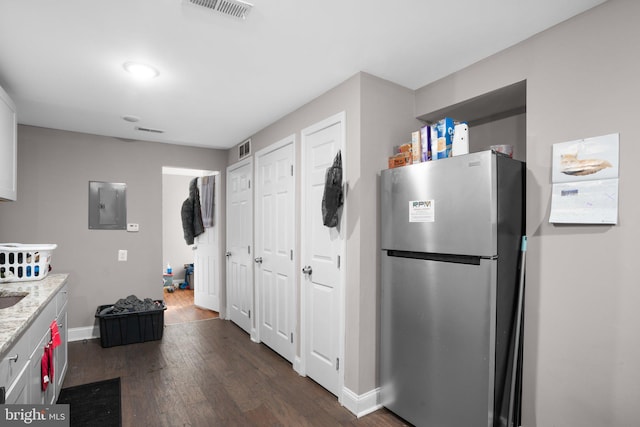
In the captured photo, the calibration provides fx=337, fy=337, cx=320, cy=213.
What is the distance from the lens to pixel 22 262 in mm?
2639

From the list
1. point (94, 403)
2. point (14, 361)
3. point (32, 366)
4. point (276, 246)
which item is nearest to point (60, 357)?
point (94, 403)

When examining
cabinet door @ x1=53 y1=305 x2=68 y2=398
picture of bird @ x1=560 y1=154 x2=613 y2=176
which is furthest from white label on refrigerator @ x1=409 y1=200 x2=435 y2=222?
cabinet door @ x1=53 y1=305 x2=68 y2=398

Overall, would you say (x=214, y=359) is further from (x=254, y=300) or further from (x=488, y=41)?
(x=488, y=41)

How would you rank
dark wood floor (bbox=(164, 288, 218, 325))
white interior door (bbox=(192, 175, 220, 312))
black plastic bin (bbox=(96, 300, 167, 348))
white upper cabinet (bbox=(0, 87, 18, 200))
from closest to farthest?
white upper cabinet (bbox=(0, 87, 18, 200)) → black plastic bin (bbox=(96, 300, 167, 348)) → dark wood floor (bbox=(164, 288, 218, 325)) → white interior door (bbox=(192, 175, 220, 312))

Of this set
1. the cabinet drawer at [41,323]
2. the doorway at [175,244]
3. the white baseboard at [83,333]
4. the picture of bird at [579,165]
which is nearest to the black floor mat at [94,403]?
the cabinet drawer at [41,323]

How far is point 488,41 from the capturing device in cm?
201

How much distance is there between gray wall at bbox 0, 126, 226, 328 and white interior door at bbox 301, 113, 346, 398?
2.45 m

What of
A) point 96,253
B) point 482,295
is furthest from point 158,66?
point 96,253

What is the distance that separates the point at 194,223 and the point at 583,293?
512cm

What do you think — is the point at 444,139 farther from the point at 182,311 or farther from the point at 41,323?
the point at 182,311

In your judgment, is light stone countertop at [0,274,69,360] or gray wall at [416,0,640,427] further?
gray wall at [416,0,640,427]

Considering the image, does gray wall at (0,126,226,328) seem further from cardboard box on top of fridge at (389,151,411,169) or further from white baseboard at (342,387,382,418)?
cardboard box on top of fridge at (389,151,411,169)

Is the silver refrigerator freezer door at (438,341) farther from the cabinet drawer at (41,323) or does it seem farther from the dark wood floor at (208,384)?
the cabinet drawer at (41,323)

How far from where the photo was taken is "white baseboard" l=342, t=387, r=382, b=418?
7.76 ft
